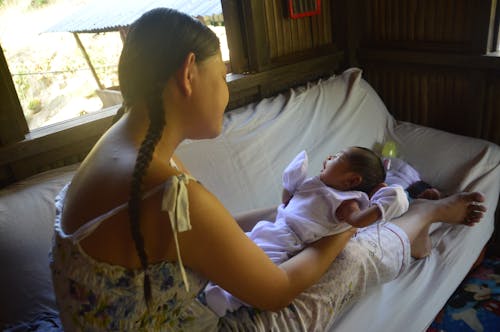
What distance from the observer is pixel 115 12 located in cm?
201

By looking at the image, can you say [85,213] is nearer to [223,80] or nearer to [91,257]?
[91,257]

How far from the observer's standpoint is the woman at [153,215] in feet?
2.55

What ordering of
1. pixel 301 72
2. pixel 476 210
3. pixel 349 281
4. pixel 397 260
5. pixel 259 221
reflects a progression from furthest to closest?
pixel 301 72, pixel 476 210, pixel 259 221, pixel 397 260, pixel 349 281

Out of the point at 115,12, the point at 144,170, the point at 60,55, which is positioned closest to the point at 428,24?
the point at 115,12

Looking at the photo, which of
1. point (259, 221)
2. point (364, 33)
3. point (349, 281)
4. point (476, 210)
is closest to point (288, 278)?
point (349, 281)

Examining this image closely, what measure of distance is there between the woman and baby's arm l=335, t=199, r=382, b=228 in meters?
0.33

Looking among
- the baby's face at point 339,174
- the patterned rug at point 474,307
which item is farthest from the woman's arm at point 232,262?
the patterned rug at point 474,307

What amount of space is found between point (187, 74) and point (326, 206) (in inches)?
25.9

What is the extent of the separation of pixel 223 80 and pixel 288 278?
0.50m

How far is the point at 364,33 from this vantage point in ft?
8.13

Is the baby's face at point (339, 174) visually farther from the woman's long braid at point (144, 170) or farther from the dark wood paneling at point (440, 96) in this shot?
the dark wood paneling at point (440, 96)

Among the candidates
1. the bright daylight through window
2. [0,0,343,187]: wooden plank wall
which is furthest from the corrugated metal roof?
[0,0,343,187]: wooden plank wall

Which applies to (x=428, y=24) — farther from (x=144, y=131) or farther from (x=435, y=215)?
(x=144, y=131)

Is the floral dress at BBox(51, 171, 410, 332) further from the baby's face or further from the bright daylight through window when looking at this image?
the bright daylight through window
